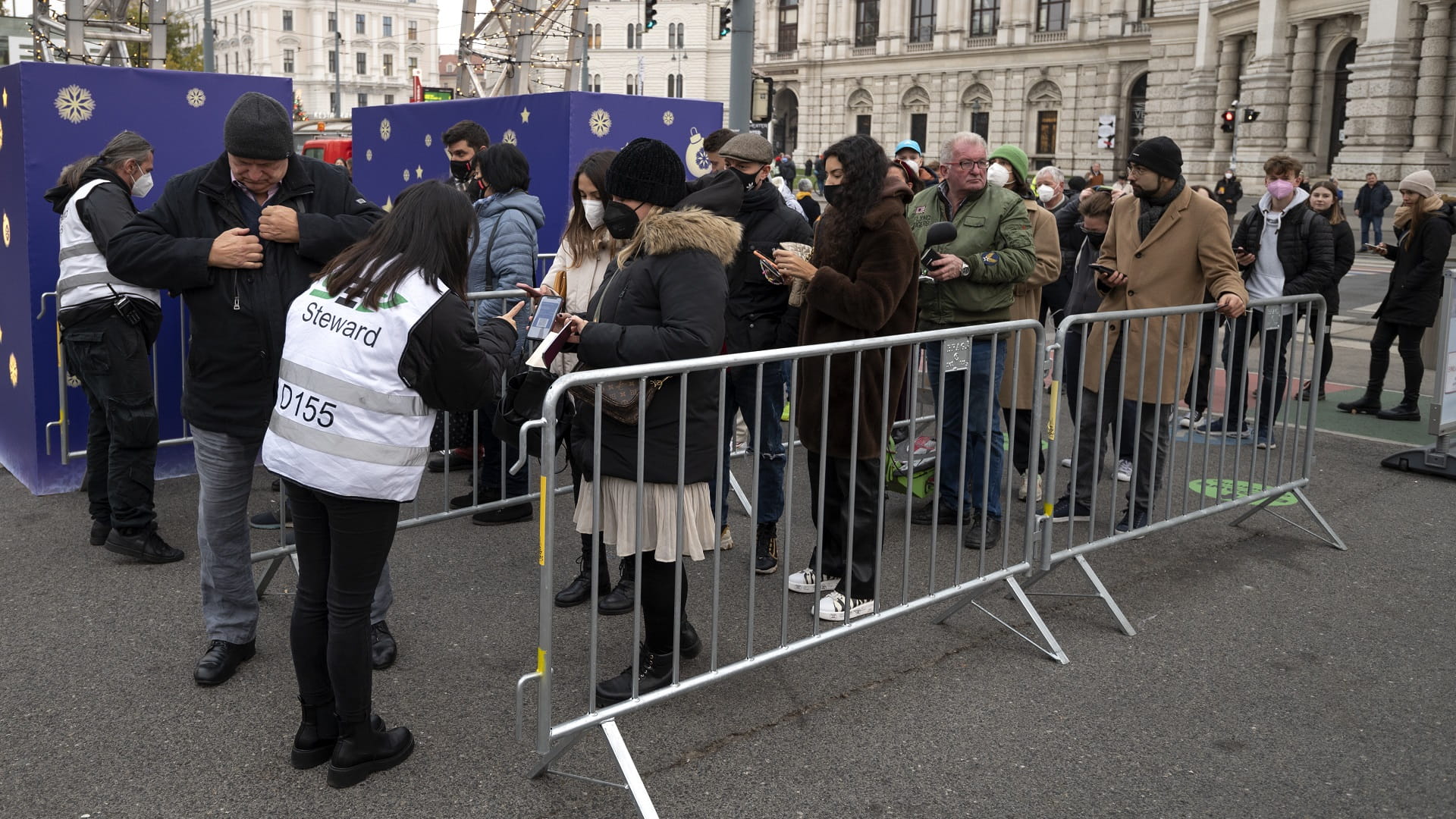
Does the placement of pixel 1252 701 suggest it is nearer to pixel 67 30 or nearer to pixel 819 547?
pixel 819 547

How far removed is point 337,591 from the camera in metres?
3.38

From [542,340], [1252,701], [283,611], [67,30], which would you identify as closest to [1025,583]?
[1252,701]

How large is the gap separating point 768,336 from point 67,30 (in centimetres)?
1206

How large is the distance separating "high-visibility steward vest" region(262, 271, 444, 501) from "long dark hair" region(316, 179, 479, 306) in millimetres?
33

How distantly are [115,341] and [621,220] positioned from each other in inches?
115

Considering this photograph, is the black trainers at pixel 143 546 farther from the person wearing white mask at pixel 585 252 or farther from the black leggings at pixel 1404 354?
the black leggings at pixel 1404 354

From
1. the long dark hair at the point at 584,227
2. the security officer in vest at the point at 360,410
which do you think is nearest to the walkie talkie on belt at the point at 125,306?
the long dark hair at the point at 584,227

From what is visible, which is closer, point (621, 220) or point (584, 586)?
point (621, 220)

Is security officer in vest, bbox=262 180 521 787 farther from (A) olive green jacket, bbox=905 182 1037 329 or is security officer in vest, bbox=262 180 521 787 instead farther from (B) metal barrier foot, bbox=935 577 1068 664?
(A) olive green jacket, bbox=905 182 1037 329

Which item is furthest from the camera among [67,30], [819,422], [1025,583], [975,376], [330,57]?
[330,57]

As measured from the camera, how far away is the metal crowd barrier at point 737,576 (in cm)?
331

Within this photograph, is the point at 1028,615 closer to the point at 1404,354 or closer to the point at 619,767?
the point at 619,767

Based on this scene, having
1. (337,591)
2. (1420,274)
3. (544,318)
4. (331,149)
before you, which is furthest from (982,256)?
(331,149)

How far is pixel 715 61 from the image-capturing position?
101m
